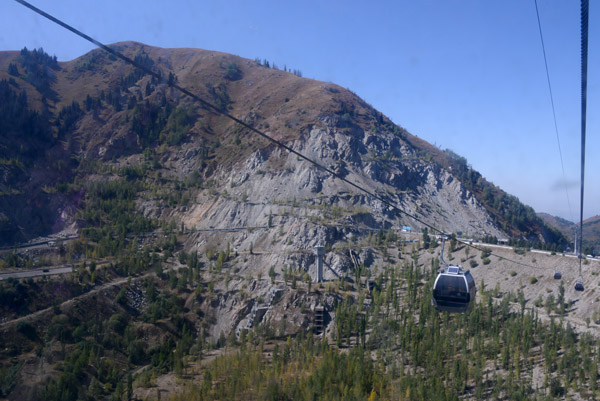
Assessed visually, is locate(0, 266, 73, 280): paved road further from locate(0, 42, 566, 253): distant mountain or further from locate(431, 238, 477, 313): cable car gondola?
locate(431, 238, 477, 313): cable car gondola

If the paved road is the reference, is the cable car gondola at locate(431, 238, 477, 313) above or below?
above

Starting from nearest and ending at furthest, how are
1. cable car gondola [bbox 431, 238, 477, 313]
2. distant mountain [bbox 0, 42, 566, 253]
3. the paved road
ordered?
cable car gondola [bbox 431, 238, 477, 313] < the paved road < distant mountain [bbox 0, 42, 566, 253]

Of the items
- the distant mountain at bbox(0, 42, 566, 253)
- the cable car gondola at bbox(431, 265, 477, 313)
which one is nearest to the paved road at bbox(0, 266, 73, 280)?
the distant mountain at bbox(0, 42, 566, 253)

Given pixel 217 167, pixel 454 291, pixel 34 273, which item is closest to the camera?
pixel 454 291

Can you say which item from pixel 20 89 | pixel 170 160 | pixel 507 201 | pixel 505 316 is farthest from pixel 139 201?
pixel 507 201

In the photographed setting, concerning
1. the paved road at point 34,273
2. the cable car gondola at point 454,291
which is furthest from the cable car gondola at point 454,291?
the paved road at point 34,273

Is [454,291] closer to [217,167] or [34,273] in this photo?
[34,273]

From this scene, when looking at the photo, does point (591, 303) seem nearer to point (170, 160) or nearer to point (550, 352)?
point (550, 352)

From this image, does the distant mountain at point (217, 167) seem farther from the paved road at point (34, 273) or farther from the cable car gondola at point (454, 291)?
the cable car gondola at point (454, 291)

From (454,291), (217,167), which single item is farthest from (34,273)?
(454,291)
